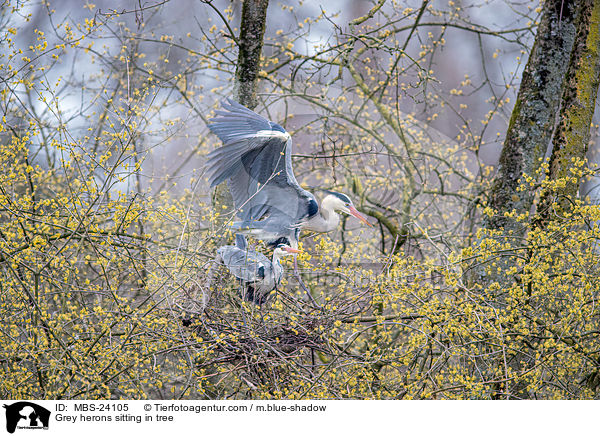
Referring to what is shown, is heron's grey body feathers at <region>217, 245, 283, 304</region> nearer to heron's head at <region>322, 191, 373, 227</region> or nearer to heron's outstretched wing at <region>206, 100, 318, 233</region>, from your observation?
heron's outstretched wing at <region>206, 100, 318, 233</region>

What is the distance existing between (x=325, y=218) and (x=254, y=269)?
1.91 ft

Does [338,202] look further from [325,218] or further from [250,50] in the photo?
[250,50]

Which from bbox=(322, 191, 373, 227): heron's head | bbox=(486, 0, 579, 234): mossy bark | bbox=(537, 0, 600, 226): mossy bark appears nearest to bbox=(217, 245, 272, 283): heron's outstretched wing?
bbox=(322, 191, 373, 227): heron's head

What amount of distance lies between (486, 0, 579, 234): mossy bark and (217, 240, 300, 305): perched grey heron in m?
1.35

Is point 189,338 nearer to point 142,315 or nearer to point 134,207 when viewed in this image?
point 142,315

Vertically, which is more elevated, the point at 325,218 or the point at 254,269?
the point at 325,218

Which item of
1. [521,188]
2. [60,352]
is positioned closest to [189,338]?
[60,352]

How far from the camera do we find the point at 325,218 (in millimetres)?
A: 3883

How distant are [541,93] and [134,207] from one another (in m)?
2.45

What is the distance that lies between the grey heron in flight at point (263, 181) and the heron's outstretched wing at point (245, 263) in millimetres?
208

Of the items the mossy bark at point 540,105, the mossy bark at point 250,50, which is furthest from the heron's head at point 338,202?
the mossy bark at point 540,105

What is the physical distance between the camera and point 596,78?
4.25 metres

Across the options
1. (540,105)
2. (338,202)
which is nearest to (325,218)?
(338,202)
